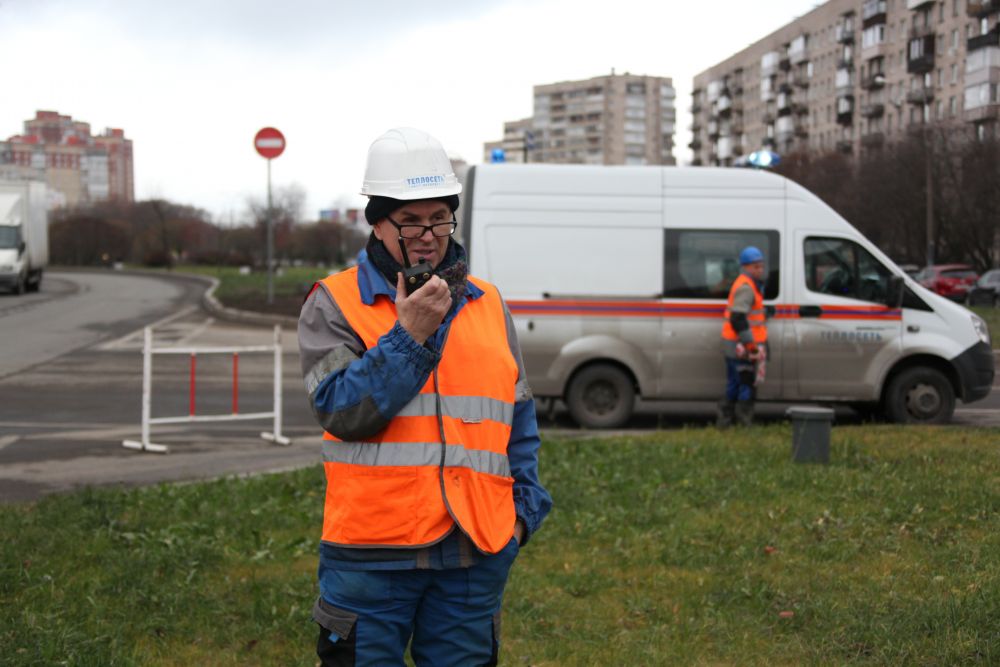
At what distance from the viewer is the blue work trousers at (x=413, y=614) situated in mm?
2994

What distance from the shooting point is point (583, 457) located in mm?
9383

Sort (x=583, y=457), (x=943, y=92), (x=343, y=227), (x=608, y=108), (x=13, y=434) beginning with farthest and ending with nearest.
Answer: (x=608, y=108)
(x=943, y=92)
(x=343, y=227)
(x=13, y=434)
(x=583, y=457)

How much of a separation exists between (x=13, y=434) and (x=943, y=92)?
79014 mm

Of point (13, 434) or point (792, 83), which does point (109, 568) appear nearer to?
point (13, 434)

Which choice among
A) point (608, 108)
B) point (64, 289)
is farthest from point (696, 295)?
point (608, 108)

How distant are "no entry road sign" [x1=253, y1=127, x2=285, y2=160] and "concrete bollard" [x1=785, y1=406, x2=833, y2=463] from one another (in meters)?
17.5

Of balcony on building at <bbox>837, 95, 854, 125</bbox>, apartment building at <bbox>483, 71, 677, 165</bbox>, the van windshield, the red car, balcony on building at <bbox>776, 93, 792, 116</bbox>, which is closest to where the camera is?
the van windshield

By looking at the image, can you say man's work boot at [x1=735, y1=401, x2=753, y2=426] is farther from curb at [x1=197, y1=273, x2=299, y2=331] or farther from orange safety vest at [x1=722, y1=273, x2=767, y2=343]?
curb at [x1=197, y1=273, x2=299, y2=331]

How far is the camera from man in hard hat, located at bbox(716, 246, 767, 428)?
37.2ft

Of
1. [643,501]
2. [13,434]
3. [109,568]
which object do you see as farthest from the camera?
[13,434]

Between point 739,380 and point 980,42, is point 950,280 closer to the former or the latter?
point 980,42

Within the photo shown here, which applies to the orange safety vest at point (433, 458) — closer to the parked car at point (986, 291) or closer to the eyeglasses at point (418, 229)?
the eyeglasses at point (418, 229)

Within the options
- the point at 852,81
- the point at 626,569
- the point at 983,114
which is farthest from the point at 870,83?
the point at 626,569

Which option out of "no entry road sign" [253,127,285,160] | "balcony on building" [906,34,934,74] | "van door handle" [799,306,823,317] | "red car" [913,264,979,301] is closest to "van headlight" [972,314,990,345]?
"van door handle" [799,306,823,317]
